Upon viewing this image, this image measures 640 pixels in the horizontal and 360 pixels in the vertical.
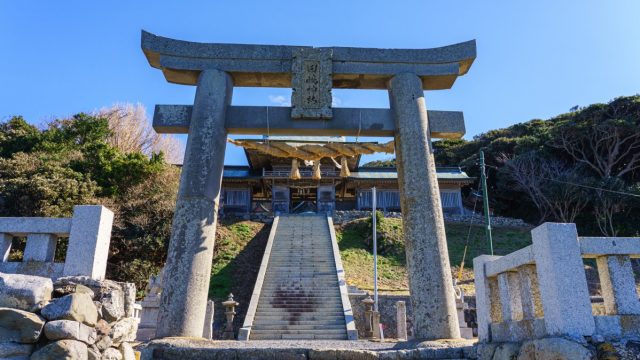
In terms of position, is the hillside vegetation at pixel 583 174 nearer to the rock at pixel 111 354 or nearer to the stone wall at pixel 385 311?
the stone wall at pixel 385 311

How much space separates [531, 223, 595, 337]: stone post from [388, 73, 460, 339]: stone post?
2602 mm

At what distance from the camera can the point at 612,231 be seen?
Answer: 85.6 feet

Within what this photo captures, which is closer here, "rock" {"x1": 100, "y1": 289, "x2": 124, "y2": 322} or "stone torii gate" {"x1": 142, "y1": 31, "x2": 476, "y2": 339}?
"rock" {"x1": 100, "y1": 289, "x2": 124, "y2": 322}

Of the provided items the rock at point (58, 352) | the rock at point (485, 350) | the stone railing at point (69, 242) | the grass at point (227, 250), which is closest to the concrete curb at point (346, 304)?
the grass at point (227, 250)

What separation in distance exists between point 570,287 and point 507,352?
37.6 inches

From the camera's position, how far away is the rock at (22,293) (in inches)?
125

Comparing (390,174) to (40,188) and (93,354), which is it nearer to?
(40,188)


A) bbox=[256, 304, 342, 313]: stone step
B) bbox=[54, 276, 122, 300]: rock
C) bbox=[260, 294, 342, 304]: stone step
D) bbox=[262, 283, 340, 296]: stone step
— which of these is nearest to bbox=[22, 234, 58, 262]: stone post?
bbox=[54, 276, 122, 300]: rock

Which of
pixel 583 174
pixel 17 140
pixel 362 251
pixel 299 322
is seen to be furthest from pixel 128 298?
pixel 583 174

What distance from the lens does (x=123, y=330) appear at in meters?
3.81

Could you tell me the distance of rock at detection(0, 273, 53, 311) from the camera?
3188 millimetres

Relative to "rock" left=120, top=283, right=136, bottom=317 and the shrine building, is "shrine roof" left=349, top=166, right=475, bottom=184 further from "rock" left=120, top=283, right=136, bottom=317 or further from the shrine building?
"rock" left=120, top=283, right=136, bottom=317

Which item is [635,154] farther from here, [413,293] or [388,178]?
[413,293]

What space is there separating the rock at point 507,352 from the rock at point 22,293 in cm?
393
